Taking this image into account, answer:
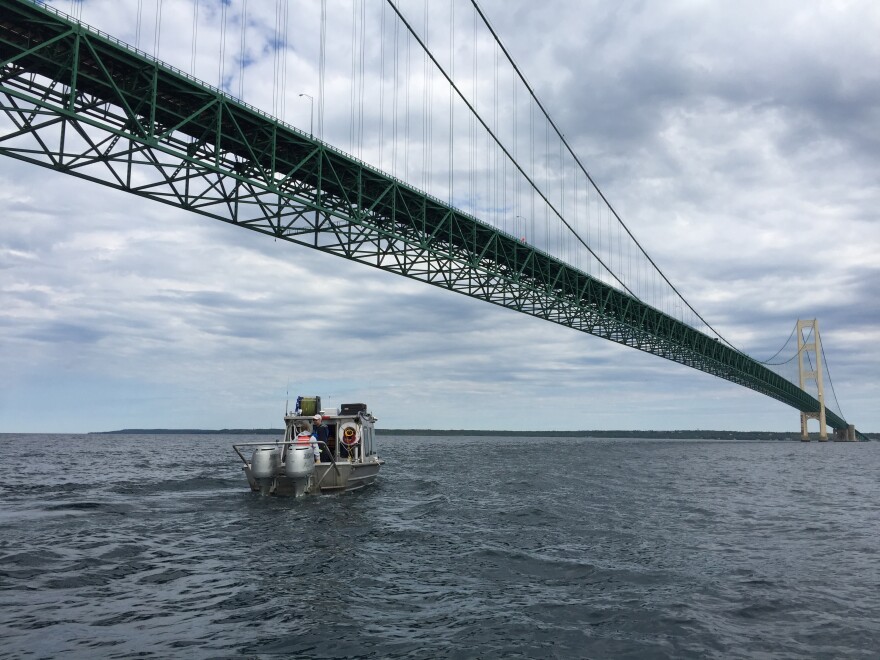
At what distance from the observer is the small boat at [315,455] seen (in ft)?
72.1

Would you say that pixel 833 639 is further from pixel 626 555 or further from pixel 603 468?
pixel 603 468

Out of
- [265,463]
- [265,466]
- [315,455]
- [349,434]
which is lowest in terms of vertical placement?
[265,466]

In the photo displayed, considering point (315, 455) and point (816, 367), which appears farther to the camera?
point (816, 367)

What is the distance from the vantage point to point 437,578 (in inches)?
440

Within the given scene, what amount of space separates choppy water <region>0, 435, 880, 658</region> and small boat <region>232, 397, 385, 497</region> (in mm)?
1111

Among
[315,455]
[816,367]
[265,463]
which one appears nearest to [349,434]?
[315,455]

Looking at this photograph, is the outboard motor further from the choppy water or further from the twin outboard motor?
the choppy water

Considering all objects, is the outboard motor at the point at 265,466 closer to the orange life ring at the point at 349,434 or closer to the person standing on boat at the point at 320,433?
the person standing on boat at the point at 320,433

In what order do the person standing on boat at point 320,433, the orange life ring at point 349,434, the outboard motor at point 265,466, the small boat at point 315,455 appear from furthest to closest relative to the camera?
the orange life ring at point 349,434
the person standing on boat at point 320,433
the outboard motor at point 265,466
the small boat at point 315,455

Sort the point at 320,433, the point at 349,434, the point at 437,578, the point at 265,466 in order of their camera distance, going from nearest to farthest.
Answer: the point at 437,578, the point at 265,466, the point at 349,434, the point at 320,433

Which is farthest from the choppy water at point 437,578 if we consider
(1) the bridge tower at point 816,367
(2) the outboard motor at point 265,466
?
(1) the bridge tower at point 816,367

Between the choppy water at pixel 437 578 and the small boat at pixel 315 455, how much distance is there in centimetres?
111

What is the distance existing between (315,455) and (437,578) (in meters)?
13.0

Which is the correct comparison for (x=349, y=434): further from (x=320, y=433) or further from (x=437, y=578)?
(x=437, y=578)
